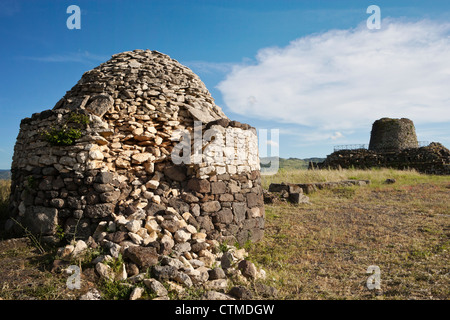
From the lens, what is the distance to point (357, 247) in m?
6.00

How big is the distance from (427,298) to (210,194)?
378cm

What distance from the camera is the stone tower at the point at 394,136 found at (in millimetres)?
26322

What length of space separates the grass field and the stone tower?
57.8 ft

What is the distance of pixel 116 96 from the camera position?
19.0 ft

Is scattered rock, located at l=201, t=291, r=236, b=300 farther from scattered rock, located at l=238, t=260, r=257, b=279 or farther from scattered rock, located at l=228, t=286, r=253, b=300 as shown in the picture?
scattered rock, located at l=238, t=260, r=257, b=279

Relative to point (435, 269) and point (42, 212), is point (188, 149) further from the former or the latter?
point (435, 269)

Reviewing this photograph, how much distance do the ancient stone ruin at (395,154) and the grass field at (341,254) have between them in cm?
1174

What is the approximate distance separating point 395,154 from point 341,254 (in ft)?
71.7

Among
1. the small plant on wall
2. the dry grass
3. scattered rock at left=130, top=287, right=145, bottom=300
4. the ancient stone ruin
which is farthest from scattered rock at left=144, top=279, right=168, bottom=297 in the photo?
the ancient stone ruin

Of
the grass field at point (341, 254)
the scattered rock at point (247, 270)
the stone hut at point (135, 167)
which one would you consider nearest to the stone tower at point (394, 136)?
the grass field at point (341, 254)

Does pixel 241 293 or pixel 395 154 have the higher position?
pixel 395 154

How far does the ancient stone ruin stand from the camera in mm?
21828

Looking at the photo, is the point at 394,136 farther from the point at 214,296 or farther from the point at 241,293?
the point at 214,296

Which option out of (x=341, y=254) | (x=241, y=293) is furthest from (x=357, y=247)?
(x=241, y=293)
